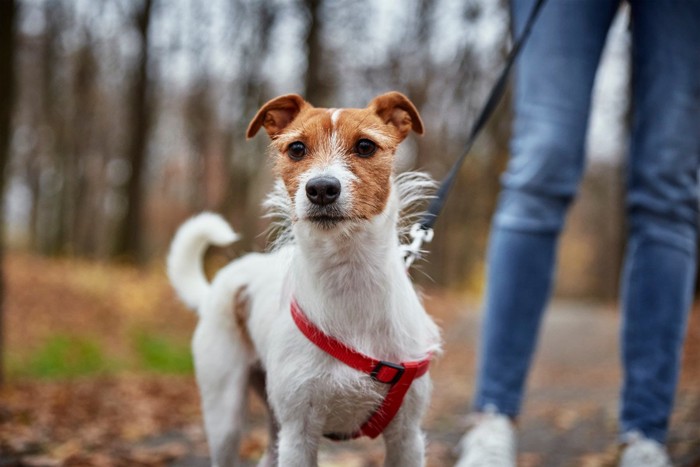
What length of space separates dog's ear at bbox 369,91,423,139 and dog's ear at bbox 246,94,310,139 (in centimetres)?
27

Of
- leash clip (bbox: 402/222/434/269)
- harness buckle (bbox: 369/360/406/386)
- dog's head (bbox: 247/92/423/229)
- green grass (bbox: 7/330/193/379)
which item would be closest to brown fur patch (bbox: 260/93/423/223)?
dog's head (bbox: 247/92/423/229)

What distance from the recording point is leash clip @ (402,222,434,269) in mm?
2322

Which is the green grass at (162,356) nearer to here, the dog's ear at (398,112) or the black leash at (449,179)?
the black leash at (449,179)

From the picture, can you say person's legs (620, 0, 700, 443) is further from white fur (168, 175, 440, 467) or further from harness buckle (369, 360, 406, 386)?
harness buckle (369, 360, 406, 386)

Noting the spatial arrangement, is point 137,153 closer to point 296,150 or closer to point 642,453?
point 296,150

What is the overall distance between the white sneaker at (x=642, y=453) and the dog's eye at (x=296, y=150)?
177 cm

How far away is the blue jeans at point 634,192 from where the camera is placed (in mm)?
2637

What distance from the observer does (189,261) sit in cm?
296

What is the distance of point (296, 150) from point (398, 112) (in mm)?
456

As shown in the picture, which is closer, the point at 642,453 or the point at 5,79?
the point at 642,453

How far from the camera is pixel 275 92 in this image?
16.8 metres

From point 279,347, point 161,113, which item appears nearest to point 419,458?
point 279,347

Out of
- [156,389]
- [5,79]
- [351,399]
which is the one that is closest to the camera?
[351,399]

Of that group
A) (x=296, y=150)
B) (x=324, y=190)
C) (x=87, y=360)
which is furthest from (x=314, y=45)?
(x=324, y=190)
